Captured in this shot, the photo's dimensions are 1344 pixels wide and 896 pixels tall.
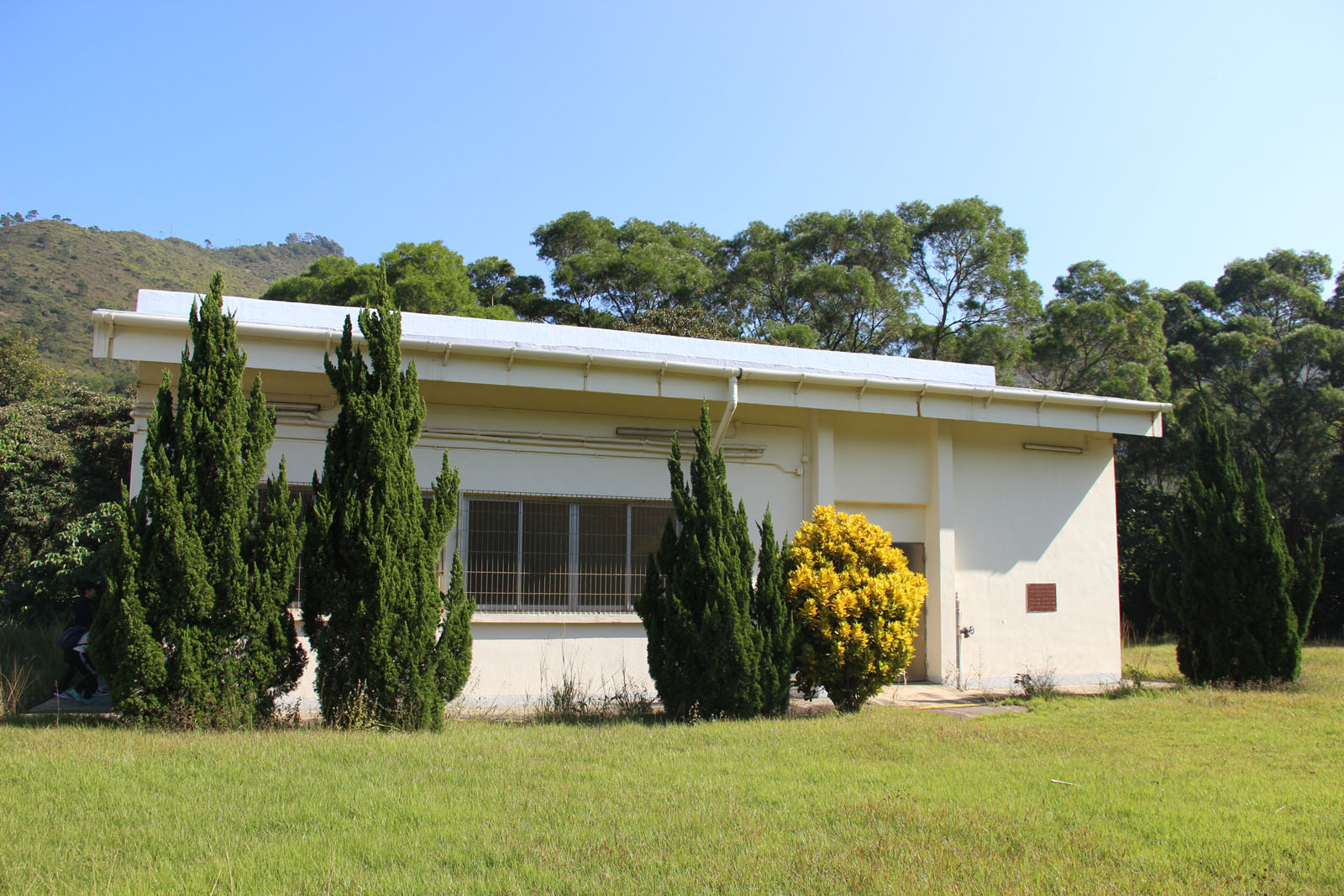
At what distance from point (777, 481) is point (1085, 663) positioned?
17.0 feet

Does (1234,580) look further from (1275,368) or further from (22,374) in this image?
(22,374)

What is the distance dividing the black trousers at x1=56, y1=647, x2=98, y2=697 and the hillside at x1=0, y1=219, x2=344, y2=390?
27951 millimetres

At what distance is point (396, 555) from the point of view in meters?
7.93

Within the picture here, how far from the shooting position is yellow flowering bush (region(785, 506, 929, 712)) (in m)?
9.14

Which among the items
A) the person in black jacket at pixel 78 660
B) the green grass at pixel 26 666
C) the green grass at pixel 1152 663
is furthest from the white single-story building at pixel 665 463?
the green grass at pixel 26 666

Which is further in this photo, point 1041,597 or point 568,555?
point 1041,597

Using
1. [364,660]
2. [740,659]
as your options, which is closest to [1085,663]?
[740,659]

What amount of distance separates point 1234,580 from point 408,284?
2164cm

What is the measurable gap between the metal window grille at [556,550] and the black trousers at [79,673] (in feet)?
13.0

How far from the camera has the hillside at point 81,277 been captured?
43.6 metres

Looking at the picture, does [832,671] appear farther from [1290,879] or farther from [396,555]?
[1290,879]

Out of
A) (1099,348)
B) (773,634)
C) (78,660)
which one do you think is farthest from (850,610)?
(1099,348)

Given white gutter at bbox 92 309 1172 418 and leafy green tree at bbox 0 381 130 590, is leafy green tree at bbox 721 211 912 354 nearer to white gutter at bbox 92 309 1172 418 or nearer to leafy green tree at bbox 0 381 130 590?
white gutter at bbox 92 309 1172 418

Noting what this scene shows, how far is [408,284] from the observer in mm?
26719
